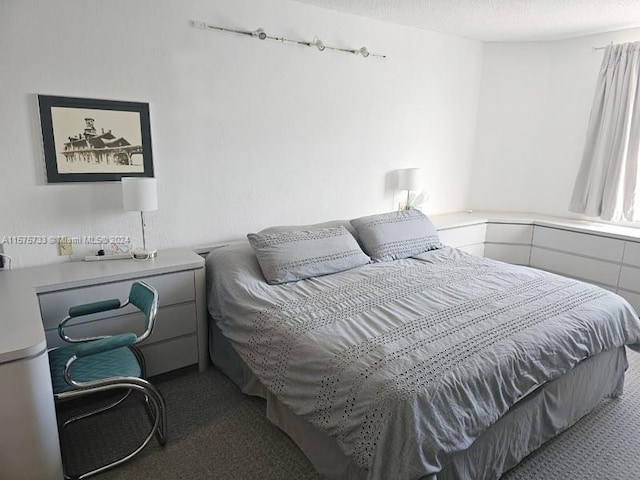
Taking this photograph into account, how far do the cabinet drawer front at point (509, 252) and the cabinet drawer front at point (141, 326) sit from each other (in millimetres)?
3144

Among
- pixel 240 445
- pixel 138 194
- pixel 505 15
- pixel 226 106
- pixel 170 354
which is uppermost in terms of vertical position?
pixel 505 15

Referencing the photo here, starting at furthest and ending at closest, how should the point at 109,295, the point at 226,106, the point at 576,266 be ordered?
the point at 576,266 → the point at 226,106 → the point at 109,295

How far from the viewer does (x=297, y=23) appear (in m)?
3.08

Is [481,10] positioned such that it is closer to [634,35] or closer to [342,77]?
[342,77]

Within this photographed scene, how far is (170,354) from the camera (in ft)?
8.10

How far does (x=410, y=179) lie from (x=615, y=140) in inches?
73.9

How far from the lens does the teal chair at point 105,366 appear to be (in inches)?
66.1

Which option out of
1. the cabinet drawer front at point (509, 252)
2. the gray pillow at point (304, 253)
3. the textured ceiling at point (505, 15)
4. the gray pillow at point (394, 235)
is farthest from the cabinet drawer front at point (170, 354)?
the cabinet drawer front at point (509, 252)

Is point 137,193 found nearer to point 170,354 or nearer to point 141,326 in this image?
point 141,326

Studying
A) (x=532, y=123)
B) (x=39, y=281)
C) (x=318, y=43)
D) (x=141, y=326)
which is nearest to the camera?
(x=39, y=281)

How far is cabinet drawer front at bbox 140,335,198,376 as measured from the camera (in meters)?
2.40

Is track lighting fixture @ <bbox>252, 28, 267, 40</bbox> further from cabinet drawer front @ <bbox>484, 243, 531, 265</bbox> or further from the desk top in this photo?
cabinet drawer front @ <bbox>484, 243, 531, 265</bbox>

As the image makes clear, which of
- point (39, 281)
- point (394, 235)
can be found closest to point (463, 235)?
point (394, 235)
